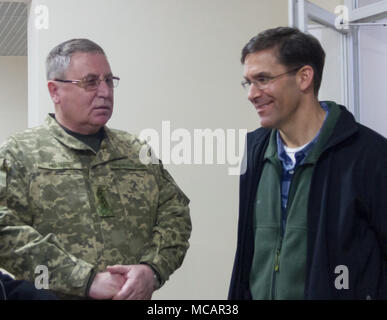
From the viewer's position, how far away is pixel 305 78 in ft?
5.48

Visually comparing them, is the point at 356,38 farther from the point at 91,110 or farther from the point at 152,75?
the point at 91,110

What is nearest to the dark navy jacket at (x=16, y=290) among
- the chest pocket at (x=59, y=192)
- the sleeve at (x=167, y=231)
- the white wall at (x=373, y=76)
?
the chest pocket at (x=59, y=192)

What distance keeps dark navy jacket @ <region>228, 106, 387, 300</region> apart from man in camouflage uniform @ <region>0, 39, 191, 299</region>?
425 millimetres

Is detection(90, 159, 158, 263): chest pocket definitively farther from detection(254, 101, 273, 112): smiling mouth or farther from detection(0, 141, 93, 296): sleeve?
detection(254, 101, 273, 112): smiling mouth

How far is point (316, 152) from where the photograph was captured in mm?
1567

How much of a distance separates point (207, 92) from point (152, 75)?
0.21 metres

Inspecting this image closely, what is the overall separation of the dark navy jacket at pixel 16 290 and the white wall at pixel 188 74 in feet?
2.19

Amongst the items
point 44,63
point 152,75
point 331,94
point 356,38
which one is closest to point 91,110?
point 44,63

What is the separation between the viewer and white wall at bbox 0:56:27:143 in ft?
7.77

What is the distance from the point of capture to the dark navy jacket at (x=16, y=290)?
4.53 feet

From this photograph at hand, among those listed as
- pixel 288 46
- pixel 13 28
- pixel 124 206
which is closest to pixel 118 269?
pixel 124 206

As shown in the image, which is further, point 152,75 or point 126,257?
point 152,75

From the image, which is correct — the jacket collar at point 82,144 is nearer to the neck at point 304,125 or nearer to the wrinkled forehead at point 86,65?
the wrinkled forehead at point 86,65
